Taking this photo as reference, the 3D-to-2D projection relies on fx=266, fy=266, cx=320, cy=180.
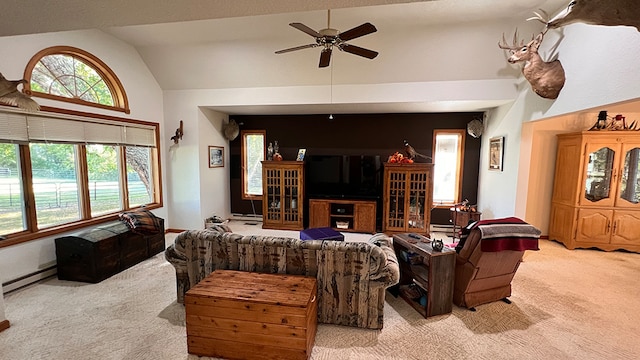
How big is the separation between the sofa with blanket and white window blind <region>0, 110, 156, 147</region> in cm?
231

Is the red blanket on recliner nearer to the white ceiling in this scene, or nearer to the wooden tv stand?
the white ceiling

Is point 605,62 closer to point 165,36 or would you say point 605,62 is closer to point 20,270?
point 165,36

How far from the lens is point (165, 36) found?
3.99 meters

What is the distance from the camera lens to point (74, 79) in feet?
12.0

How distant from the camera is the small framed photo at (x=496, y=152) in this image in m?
4.54

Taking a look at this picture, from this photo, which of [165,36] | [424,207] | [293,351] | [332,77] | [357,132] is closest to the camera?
[293,351]

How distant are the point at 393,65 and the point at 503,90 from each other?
1788 mm

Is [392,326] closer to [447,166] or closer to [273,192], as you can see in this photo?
[273,192]

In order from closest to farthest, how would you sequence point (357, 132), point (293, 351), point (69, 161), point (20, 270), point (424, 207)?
point (293, 351)
point (20, 270)
point (69, 161)
point (424, 207)
point (357, 132)

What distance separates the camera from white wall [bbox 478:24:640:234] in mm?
2480

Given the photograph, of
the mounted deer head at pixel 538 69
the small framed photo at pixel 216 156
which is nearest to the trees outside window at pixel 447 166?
the mounted deer head at pixel 538 69

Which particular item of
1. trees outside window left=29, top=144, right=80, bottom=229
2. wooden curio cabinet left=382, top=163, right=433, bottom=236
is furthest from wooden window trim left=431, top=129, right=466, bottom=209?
trees outside window left=29, top=144, right=80, bottom=229

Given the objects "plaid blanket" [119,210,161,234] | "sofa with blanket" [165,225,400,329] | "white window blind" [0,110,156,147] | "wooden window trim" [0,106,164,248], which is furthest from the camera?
"plaid blanket" [119,210,161,234]

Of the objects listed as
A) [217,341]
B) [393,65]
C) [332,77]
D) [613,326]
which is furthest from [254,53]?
[613,326]
